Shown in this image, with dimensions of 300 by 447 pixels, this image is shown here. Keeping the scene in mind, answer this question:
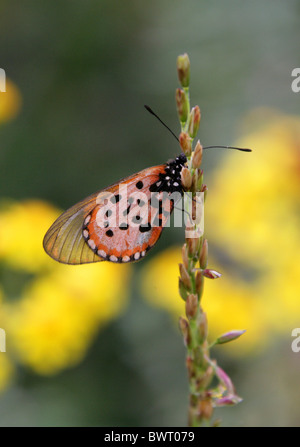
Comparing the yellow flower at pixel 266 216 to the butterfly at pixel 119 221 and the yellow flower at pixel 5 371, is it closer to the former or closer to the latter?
the butterfly at pixel 119 221

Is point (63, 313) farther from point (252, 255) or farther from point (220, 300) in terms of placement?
point (252, 255)

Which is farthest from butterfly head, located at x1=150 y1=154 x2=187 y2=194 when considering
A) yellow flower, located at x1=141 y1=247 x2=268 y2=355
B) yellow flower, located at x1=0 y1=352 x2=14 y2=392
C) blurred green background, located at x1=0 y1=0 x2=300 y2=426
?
blurred green background, located at x1=0 y1=0 x2=300 y2=426

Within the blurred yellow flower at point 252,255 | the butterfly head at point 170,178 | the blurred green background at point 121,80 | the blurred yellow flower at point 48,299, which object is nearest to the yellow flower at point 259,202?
the blurred yellow flower at point 252,255

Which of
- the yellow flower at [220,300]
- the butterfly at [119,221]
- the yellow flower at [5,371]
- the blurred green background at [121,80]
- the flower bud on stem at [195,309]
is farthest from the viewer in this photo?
the blurred green background at [121,80]

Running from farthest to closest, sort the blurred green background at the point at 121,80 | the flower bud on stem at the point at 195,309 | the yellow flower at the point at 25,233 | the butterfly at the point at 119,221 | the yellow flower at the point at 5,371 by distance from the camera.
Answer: the blurred green background at the point at 121,80, the yellow flower at the point at 25,233, the yellow flower at the point at 5,371, the butterfly at the point at 119,221, the flower bud on stem at the point at 195,309

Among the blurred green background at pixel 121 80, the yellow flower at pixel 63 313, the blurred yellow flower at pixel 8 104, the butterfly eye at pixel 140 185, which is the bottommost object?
the yellow flower at pixel 63 313

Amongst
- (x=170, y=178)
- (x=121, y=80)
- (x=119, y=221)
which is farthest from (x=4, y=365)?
(x=121, y=80)
